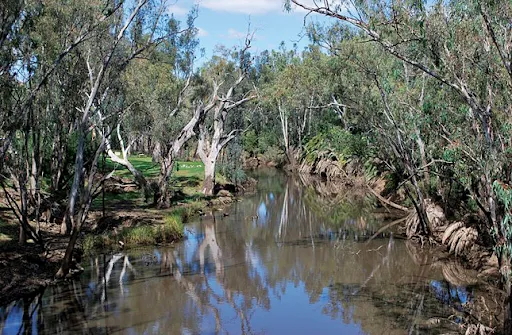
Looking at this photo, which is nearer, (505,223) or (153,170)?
(505,223)

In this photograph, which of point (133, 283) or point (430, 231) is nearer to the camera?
point (133, 283)

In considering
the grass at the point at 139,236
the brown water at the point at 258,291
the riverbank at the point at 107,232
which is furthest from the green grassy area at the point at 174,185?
the brown water at the point at 258,291

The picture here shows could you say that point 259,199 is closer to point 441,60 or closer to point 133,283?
point 133,283

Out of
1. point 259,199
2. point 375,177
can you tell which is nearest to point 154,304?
point 259,199

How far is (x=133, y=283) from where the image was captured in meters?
13.4

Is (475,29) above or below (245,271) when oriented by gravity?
above

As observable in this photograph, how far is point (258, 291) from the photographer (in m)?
13.0

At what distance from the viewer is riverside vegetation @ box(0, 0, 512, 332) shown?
30.9ft

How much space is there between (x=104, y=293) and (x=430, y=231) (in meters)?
10.2

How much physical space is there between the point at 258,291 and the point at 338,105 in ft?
26.8

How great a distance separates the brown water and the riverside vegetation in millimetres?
1320

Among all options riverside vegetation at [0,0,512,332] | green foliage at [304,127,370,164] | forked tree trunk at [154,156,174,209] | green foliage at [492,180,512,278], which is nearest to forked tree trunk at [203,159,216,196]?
riverside vegetation at [0,0,512,332]

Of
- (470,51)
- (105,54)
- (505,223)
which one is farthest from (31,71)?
(505,223)

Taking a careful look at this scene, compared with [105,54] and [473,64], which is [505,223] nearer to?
[473,64]
